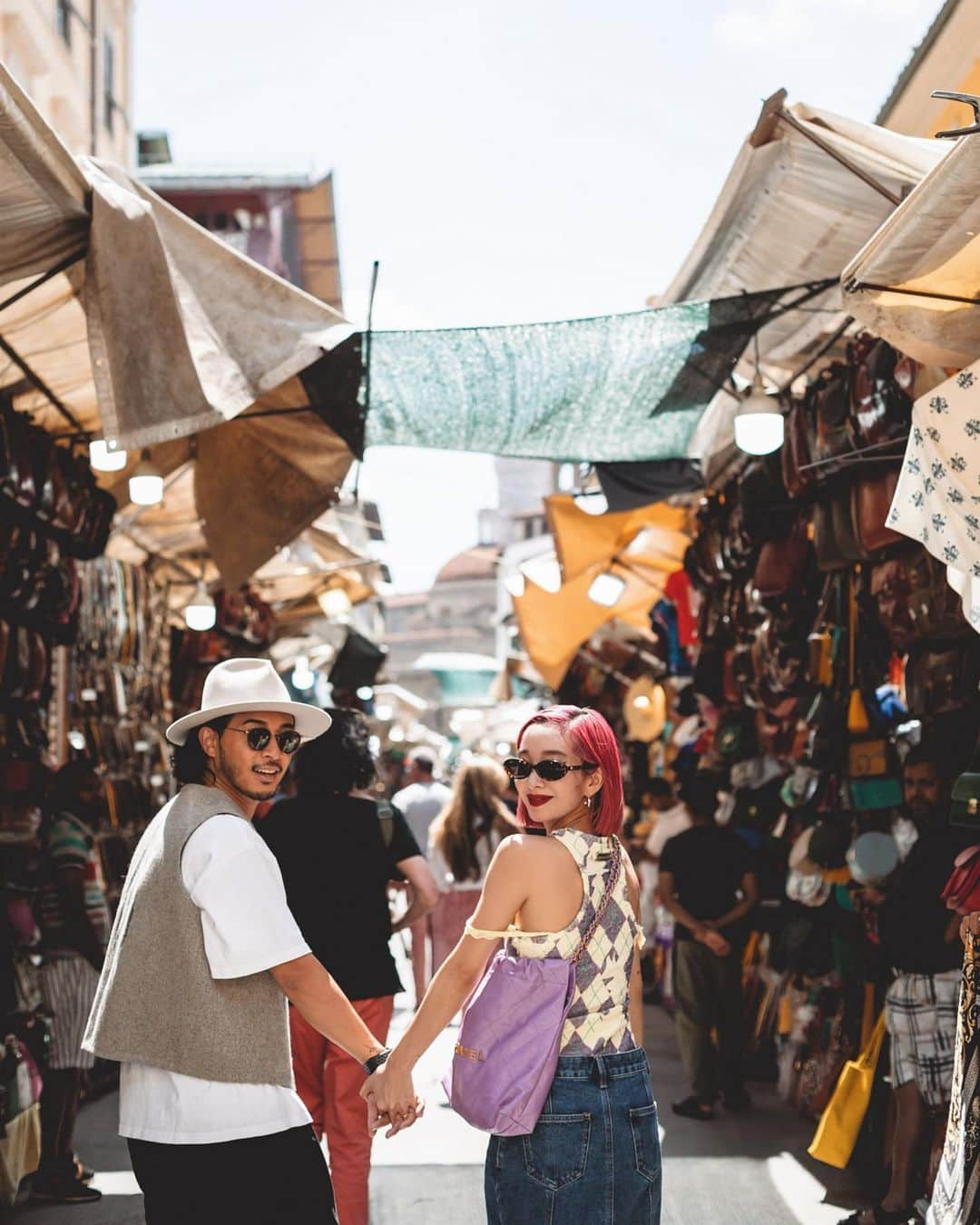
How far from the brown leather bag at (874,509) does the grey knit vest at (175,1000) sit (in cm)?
333

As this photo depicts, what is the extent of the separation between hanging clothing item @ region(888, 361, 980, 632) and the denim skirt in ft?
5.39

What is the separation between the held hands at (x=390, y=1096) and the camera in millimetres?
3297

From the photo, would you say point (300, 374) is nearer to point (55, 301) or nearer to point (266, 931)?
point (55, 301)

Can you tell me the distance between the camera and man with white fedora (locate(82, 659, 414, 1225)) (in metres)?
3.04

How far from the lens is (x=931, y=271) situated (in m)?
3.89

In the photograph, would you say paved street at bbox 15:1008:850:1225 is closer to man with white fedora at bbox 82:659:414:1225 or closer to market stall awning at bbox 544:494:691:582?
man with white fedora at bbox 82:659:414:1225

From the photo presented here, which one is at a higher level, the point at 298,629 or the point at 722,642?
the point at 298,629

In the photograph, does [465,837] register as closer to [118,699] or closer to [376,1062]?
[118,699]

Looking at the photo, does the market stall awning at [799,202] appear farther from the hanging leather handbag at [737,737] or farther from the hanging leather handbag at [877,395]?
the hanging leather handbag at [737,737]

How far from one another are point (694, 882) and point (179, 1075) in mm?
4884

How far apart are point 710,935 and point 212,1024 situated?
4.81 meters

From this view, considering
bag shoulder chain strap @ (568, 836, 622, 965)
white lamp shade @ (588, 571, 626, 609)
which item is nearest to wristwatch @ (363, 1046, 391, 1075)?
bag shoulder chain strap @ (568, 836, 622, 965)

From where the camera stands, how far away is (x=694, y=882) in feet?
24.9

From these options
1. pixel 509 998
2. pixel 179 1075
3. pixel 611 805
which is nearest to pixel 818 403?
pixel 611 805
